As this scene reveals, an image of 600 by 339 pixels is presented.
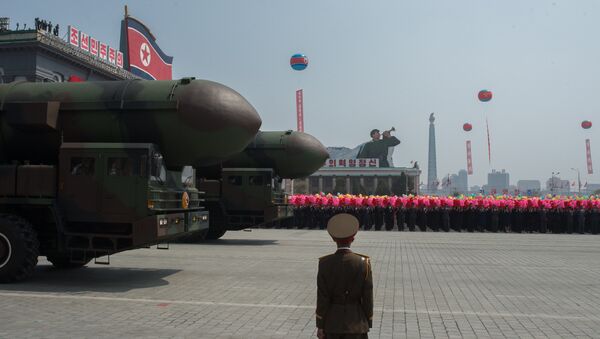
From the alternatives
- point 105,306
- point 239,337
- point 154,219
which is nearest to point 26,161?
point 154,219

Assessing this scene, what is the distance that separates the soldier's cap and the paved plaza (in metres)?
2.46

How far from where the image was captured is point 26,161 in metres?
9.15

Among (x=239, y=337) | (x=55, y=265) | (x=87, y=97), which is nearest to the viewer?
(x=239, y=337)

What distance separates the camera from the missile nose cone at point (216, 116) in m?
8.73

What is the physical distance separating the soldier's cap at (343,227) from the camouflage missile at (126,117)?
553cm

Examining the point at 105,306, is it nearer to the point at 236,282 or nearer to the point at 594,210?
the point at 236,282

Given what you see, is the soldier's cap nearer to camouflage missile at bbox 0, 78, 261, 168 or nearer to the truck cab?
the truck cab

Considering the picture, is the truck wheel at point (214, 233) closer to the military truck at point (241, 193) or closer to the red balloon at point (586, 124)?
the military truck at point (241, 193)

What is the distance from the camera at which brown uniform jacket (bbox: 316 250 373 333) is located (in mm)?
3635

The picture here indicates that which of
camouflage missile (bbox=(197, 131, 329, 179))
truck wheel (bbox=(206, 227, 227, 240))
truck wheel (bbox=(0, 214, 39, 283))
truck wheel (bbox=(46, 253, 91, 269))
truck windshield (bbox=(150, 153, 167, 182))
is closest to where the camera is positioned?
truck wheel (bbox=(0, 214, 39, 283))

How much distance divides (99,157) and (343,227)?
6153 mm

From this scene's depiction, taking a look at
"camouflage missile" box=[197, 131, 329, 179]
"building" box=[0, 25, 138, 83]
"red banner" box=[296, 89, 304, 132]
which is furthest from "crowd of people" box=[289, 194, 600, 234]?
"red banner" box=[296, 89, 304, 132]

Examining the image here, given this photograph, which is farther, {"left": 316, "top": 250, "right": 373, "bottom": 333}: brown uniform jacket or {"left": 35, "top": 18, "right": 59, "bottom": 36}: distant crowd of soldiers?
{"left": 35, "top": 18, "right": 59, "bottom": 36}: distant crowd of soldiers

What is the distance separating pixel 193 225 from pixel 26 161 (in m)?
3.15
